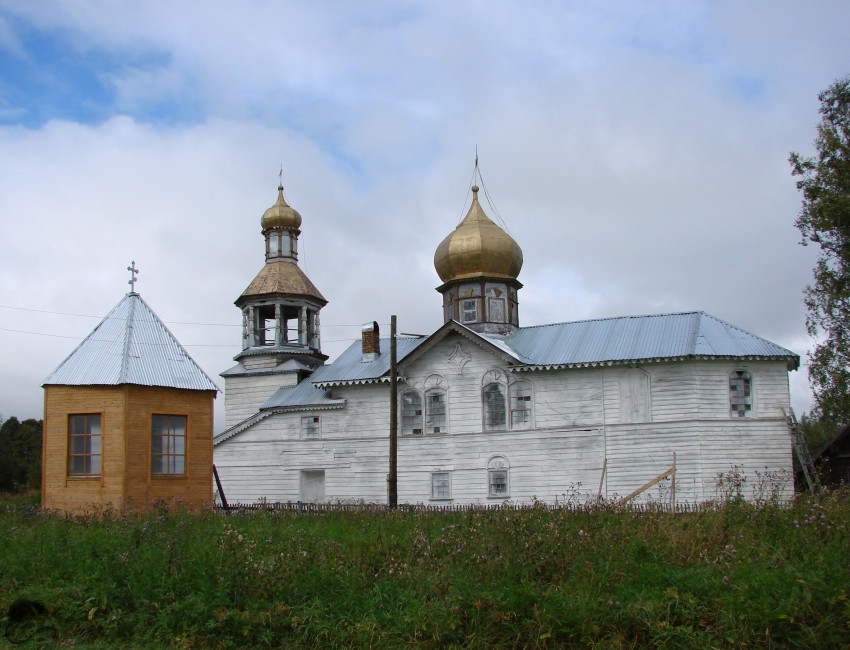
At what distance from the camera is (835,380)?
27188 mm

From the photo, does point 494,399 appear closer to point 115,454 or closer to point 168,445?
point 168,445

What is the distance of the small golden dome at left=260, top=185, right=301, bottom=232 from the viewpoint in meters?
38.3

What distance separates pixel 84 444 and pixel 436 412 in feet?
40.8

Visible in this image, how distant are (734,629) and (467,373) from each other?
67.4 ft

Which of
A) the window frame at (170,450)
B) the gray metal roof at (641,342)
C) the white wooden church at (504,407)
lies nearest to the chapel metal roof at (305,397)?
the white wooden church at (504,407)

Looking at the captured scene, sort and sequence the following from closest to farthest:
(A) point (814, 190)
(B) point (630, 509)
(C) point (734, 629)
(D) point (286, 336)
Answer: (C) point (734, 629)
(B) point (630, 509)
(A) point (814, 190)
(D) point (286, 336)

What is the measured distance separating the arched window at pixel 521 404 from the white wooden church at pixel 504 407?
0.03m

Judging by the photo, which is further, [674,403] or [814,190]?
[814,190]

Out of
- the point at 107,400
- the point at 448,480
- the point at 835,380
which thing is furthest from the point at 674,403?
the point at 107,400

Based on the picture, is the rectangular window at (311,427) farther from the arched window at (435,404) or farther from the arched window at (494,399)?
the arched window at (494,399)

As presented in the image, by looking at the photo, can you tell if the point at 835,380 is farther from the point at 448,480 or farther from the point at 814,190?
the point at 448,480

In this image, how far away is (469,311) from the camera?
106 feet

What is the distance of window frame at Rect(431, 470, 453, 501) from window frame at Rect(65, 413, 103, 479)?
478 inches

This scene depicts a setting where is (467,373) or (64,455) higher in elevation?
(467,373)
